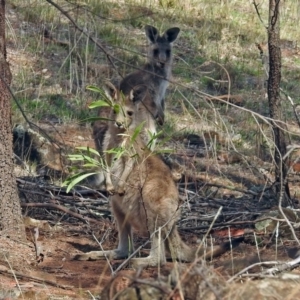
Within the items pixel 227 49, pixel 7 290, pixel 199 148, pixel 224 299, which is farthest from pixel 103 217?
pixel 227 49

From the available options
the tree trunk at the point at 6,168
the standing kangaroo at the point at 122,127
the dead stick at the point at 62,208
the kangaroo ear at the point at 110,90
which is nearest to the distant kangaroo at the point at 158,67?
the standing kangaroo at the point at 122,127

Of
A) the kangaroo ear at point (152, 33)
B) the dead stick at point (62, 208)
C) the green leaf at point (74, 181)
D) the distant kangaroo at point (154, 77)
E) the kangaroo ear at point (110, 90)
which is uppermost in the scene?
the kangaroo ear at point (110, 90)

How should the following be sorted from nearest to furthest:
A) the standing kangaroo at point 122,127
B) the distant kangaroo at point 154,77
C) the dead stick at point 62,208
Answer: the standing kangaroo at point 122,127 < the dead stick at point 62,208 < the distant kangaroo at point 154,77

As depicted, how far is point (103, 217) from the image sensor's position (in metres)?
7.54

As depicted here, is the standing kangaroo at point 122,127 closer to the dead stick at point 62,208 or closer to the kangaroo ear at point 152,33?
the dead stick at point 62,208

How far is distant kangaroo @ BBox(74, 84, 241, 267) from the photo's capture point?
20.8 ft

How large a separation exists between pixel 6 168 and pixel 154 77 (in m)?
4.82

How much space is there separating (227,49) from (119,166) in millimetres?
7330

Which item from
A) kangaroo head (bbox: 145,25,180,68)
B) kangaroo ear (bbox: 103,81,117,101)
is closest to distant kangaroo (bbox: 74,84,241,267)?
kangaroo ear (bbox: 103,81,117,101)

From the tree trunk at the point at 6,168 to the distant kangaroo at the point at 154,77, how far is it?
2.28 metres

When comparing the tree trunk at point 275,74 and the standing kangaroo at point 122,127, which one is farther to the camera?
the tree trunk at point 275,74

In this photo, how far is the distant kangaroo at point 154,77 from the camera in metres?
9.08

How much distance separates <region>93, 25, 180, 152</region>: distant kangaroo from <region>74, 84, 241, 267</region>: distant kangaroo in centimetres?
195

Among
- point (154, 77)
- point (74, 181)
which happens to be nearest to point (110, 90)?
point (74, 181)
